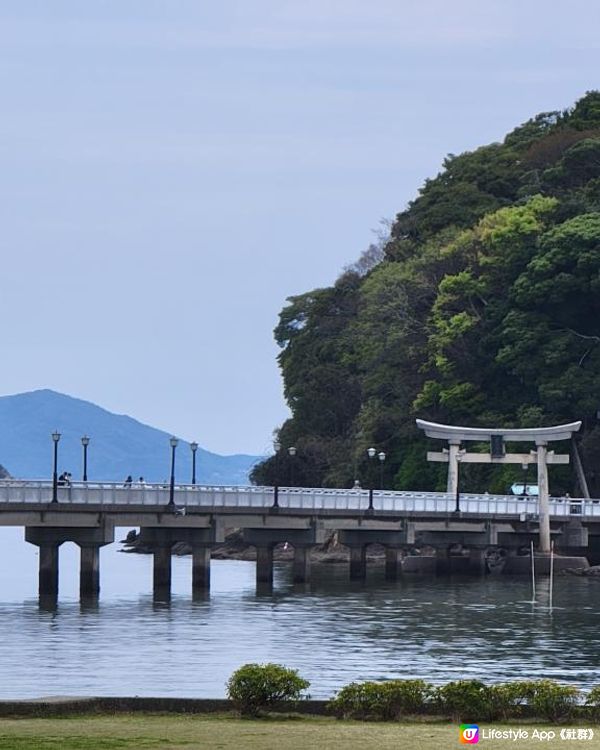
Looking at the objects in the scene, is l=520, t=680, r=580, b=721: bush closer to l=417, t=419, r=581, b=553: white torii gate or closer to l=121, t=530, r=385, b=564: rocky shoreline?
l=417, t=419, r=581, b=553: white torii gate

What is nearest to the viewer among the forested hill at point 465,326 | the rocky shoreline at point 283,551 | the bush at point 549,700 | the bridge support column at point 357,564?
the bush at point 549,700

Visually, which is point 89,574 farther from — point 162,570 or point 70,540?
point 162,570

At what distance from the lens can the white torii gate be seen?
101 m

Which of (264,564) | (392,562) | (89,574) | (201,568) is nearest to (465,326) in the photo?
(392,562)

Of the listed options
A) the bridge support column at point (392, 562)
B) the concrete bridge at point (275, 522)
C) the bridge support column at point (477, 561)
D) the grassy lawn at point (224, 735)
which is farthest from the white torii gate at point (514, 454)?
the grassy lawn at point (224, 735)

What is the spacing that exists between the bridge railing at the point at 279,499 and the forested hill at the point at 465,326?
428 inches

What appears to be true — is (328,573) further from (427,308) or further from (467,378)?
(427,308)

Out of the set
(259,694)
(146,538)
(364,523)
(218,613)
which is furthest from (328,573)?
(259,694)

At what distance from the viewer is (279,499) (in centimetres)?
9094

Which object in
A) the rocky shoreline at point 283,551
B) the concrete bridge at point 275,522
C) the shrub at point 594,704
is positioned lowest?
the shrub at point 594,704

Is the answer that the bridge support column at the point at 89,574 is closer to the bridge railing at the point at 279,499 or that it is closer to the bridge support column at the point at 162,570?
the bridge railing at the point at 279,499

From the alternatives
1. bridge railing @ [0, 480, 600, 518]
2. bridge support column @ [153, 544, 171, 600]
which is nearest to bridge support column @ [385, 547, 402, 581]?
bridge railing @ [0, 480, 600, 518]

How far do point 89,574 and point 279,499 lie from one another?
461 inches

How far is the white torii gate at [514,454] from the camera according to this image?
331ft
